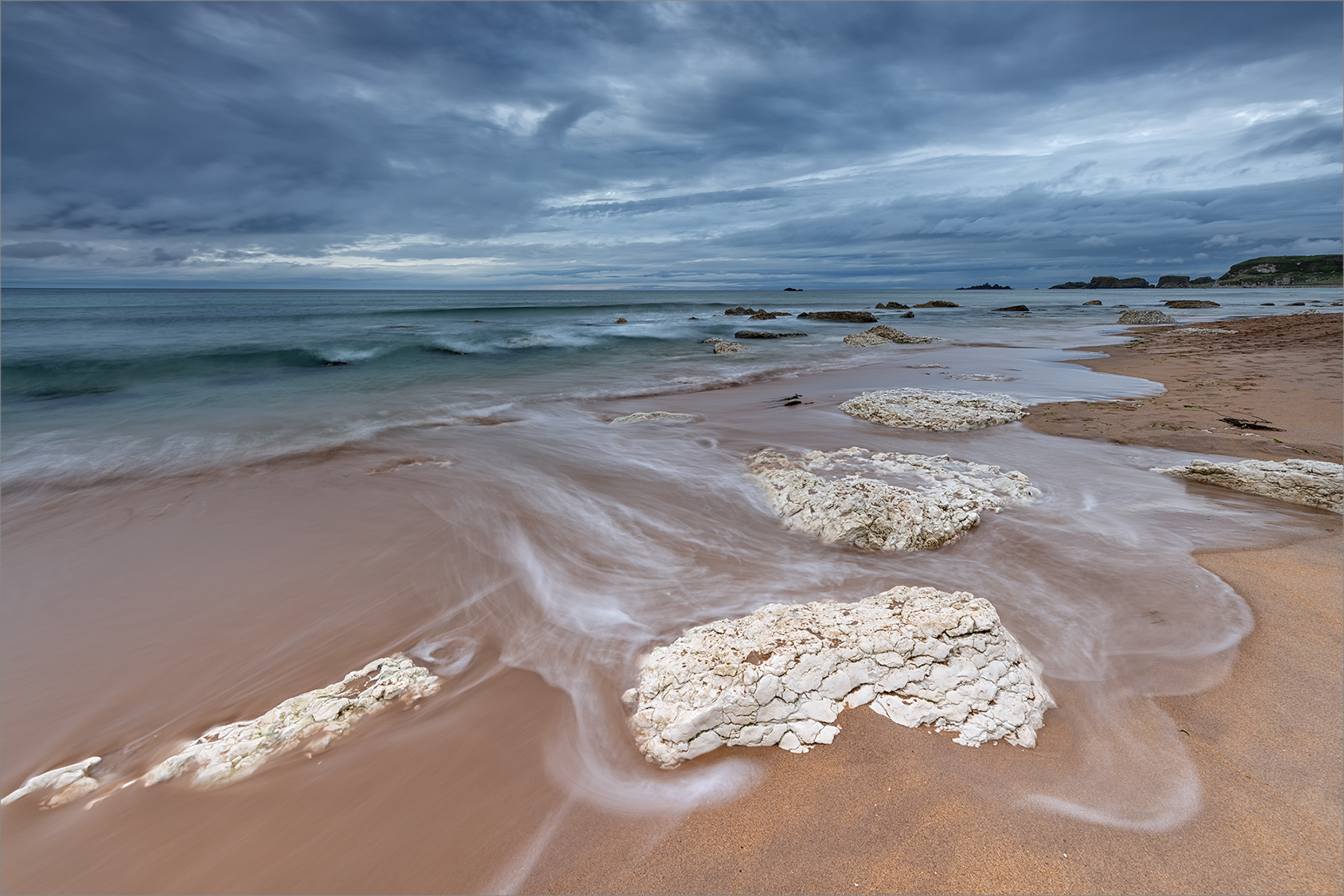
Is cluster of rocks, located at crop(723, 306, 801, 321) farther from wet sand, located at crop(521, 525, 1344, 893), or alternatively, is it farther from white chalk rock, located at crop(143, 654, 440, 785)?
white chalk rock, located at crop(143, 654, 440, 785)

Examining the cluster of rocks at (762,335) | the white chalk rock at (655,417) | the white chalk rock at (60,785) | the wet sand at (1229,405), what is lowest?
the cluster of rocks at (762,335)

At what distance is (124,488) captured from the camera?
7211mm

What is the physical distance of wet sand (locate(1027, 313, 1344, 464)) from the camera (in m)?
7.57

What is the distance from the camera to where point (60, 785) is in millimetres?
2777

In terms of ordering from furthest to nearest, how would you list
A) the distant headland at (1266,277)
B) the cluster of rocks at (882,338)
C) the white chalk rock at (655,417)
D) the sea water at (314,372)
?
the distant headland at (1266,277), the cluster of rocks at (882,338), the white chalk rock at (655,417), the sea water at (314,372)

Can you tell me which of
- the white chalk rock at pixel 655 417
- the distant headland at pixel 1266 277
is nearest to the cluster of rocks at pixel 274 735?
the white chalk rock at pixel 655 417

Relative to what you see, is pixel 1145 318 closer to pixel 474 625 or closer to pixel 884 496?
pixel 884 496

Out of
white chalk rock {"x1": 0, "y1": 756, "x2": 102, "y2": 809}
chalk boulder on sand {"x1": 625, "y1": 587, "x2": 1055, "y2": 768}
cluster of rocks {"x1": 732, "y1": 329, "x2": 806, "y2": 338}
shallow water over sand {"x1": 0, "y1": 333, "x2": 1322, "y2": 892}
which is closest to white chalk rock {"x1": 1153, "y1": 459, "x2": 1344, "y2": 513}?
shallow water over sand {"x1": 0, "y1": 333, "x2": 1322, "y2": 892}

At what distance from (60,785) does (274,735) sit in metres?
1.02

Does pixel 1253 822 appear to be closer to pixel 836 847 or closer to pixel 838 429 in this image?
pixel 836 847

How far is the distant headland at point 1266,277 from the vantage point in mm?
95000

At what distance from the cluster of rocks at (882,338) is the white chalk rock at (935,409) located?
14.1 metres

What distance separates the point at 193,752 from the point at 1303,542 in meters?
8.38

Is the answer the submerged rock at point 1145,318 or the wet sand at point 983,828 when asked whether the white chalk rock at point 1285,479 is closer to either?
the wet sand at point 983,828
